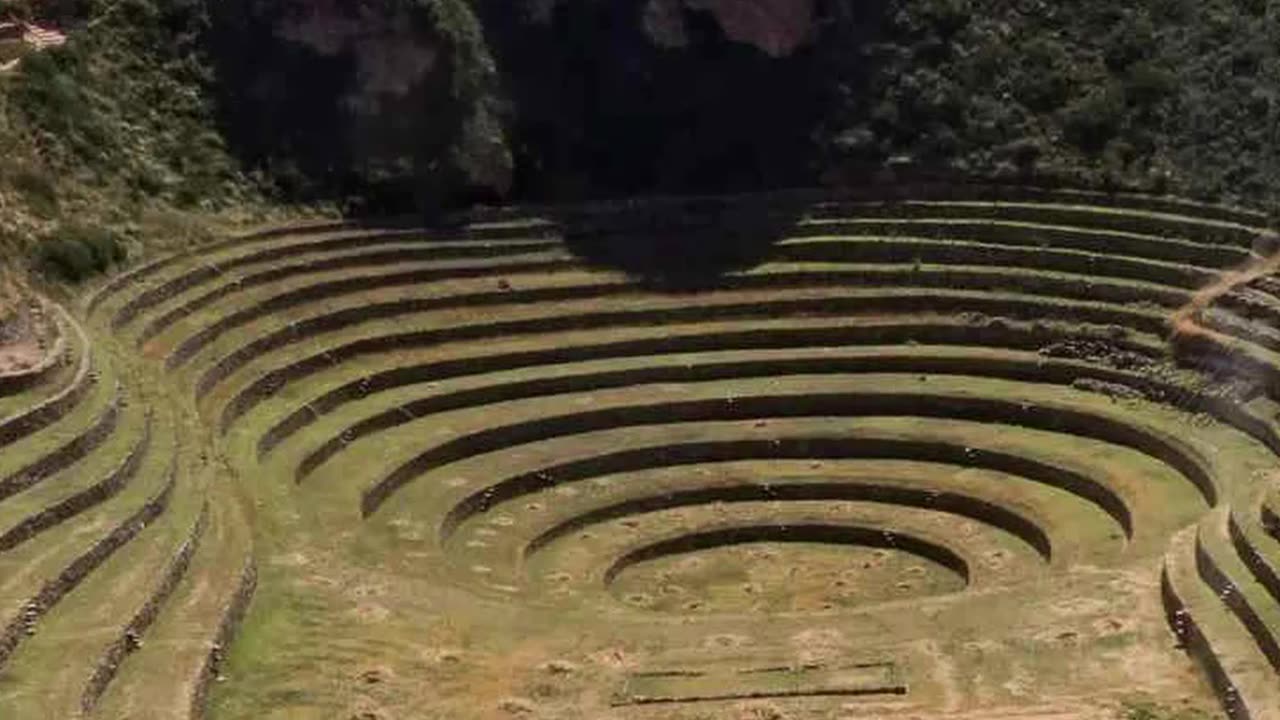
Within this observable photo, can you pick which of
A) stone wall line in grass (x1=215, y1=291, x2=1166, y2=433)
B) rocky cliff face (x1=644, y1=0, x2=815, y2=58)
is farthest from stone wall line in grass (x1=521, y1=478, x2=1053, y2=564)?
rocky cliff face (x1=644, y1=0, x2=815, y2=58)

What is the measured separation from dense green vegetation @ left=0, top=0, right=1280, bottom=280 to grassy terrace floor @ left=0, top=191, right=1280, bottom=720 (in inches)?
77.9

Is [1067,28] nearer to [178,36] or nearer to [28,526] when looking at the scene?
[178,36]

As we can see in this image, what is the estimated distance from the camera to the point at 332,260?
1767 inches

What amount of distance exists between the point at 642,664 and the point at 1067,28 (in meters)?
31.2

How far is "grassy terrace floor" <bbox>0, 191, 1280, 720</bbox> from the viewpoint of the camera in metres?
25.8

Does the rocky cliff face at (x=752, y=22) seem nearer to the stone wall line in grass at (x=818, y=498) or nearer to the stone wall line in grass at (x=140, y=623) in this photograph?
the stone wall line in grass at (x=818, y=498)

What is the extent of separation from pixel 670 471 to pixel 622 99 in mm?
16370

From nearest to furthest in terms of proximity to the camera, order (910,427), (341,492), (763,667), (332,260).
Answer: (763,667) < (341,492) < (910,427) < (332,260)

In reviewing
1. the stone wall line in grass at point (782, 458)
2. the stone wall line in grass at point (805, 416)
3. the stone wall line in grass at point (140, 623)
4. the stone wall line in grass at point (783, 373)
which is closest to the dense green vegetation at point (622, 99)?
the stone wall line in grass at point (783, 373)

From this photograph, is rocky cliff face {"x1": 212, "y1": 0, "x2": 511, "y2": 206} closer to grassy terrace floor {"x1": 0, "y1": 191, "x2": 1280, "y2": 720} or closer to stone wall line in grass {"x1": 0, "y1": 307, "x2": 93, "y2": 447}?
grassy terrace floor {"x1": 0, "y1": 191, "x2": 1280, "y2": 720}

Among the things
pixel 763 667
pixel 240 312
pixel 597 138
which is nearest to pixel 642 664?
pixel 763 667

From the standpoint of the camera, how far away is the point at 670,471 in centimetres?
3838

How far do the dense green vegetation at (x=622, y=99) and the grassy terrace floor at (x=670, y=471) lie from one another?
6.49 ft

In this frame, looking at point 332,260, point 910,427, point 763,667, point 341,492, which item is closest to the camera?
point 763,667
